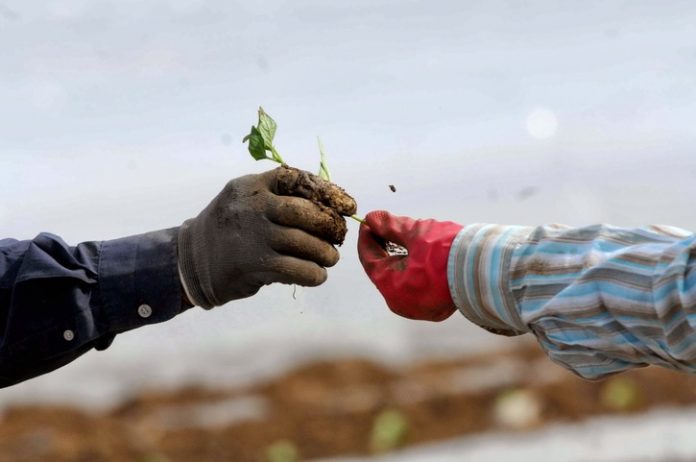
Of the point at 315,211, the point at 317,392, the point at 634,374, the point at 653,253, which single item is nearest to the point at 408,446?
the point at 317,392

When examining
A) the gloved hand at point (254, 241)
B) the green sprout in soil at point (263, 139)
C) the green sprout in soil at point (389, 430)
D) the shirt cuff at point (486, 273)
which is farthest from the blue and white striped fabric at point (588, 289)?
the green sprout in soil at point (389, 430)

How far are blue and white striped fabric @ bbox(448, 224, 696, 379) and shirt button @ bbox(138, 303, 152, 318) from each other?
21.1 inches

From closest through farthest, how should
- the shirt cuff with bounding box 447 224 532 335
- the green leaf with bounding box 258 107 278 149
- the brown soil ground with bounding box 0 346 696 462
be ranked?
the shirt cuff with bounding box 447 224 532 335
the green leaf with bounding box 258 107 278 149
the brown soil ground with bounding box 0 346 696 462

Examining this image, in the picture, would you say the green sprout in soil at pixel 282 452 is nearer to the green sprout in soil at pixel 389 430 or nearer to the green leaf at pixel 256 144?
the green sprout in soil at pixel 389 430

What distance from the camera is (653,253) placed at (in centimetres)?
95

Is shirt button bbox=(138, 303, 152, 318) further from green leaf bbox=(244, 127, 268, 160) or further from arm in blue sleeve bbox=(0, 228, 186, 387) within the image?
green leaf bbox=(244, 127, 268, 160)

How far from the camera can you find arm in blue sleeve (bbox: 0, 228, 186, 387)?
4.21 feet

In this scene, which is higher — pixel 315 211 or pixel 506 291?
pixel 315 211

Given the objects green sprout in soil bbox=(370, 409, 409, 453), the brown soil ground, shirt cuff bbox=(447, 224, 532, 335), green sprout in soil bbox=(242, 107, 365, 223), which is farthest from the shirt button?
green sprout in soil bbox=(370, 409, 409, 453)

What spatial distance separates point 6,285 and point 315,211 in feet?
1.75

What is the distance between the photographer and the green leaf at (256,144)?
1.42 metres

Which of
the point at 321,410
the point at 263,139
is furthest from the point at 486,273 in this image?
the point at 321,410

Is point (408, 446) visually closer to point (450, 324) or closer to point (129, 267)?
point (450, 324)

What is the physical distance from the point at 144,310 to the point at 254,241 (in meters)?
0.23
